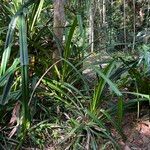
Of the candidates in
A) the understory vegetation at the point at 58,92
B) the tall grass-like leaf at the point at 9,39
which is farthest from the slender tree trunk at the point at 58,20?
the tall grass-like leaf at the point at 9,39

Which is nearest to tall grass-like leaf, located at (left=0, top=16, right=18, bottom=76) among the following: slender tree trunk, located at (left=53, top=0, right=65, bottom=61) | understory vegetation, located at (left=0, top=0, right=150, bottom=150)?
understory vegetation, located at (left=0, top=0, right=150, bottom=150)

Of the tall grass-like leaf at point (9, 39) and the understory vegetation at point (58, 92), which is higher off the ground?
the tall grass-like leaf at point (9, 39)

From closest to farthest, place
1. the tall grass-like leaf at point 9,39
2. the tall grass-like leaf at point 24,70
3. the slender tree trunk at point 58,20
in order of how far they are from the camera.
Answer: the tall grass-like leaf at point 24,70
the tall grass-like leaf at point 9,39
the slender tree trunk at point 58,20

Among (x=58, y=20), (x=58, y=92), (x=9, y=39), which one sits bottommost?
(x=58, y=92)

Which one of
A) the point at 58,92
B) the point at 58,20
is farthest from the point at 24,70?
the point at 58,20

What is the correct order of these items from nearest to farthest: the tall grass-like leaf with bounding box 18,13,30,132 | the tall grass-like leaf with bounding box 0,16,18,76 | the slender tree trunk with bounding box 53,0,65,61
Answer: the tall grass-like leaf with bounding box 18,13,30,132
the tall grass-like leaf with bounding box 0,16,18,76
the slender tree trunk with bounding box 53,0,65,61

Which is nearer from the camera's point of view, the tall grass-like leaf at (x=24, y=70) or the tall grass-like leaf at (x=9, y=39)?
the tall grass-like leaf at (x=24, y=70)

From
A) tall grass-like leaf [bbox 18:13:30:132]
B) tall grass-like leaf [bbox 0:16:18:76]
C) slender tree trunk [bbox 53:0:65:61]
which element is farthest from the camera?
slender tree trunk [bbox 53:0:65:61]

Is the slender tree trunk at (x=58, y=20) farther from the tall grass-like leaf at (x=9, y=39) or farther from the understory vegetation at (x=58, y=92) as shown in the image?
the tall grass-like leaf at (x=9, y=39)

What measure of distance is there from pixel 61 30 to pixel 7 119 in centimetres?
99

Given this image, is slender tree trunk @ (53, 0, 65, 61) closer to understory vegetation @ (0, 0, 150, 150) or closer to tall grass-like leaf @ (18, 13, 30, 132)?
understory vegetation @ (0, 0, 150, 150)

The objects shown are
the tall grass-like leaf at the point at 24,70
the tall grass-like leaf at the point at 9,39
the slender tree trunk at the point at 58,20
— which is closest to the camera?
the tall grass-like leaf at the point at 24,70

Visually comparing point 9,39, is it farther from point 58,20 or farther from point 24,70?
point 58,20

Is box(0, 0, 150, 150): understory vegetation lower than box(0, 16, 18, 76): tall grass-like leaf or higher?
lower
